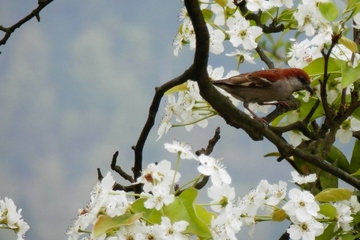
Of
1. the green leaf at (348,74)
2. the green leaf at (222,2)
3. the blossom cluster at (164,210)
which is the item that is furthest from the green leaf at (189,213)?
the green leaf at (222,2)

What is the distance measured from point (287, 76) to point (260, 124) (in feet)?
0.56

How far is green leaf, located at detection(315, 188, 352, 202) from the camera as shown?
824 mm

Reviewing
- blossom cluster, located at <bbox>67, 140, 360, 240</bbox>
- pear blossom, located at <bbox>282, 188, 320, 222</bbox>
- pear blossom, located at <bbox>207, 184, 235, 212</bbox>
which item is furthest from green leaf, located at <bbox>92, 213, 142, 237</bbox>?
pear blossom, located at <bbox>282, 188, 320, 222</bbox>

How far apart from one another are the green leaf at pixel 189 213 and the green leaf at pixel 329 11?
33cm

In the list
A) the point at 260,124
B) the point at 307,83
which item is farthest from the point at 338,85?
the point at 260,124

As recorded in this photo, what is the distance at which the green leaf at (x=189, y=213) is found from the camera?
26.0 inches

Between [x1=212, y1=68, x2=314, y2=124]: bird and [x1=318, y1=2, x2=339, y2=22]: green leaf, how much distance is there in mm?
106

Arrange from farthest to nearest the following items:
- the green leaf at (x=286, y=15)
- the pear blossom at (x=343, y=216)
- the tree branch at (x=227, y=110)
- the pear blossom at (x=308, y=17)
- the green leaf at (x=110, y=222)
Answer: the green leaf at (x=286, y=15)
the pear blossom at (x=308, y=17)
the pear blossom at (x=343, y=216)
the tree branch at (x=227, y=110)
the green leaf at (x=110, y=222)

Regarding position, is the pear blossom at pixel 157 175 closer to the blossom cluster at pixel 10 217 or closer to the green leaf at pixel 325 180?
the blossom cluster at pixel 10 217

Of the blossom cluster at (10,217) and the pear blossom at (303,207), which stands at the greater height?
the pear blossom at (303,207)

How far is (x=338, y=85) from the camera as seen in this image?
94cm

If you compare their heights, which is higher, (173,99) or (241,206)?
(173,99)

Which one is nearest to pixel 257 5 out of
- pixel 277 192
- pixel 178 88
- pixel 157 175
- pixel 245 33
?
pixel 245 33

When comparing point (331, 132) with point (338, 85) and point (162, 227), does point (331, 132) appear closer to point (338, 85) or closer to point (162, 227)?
point (338, 85)
